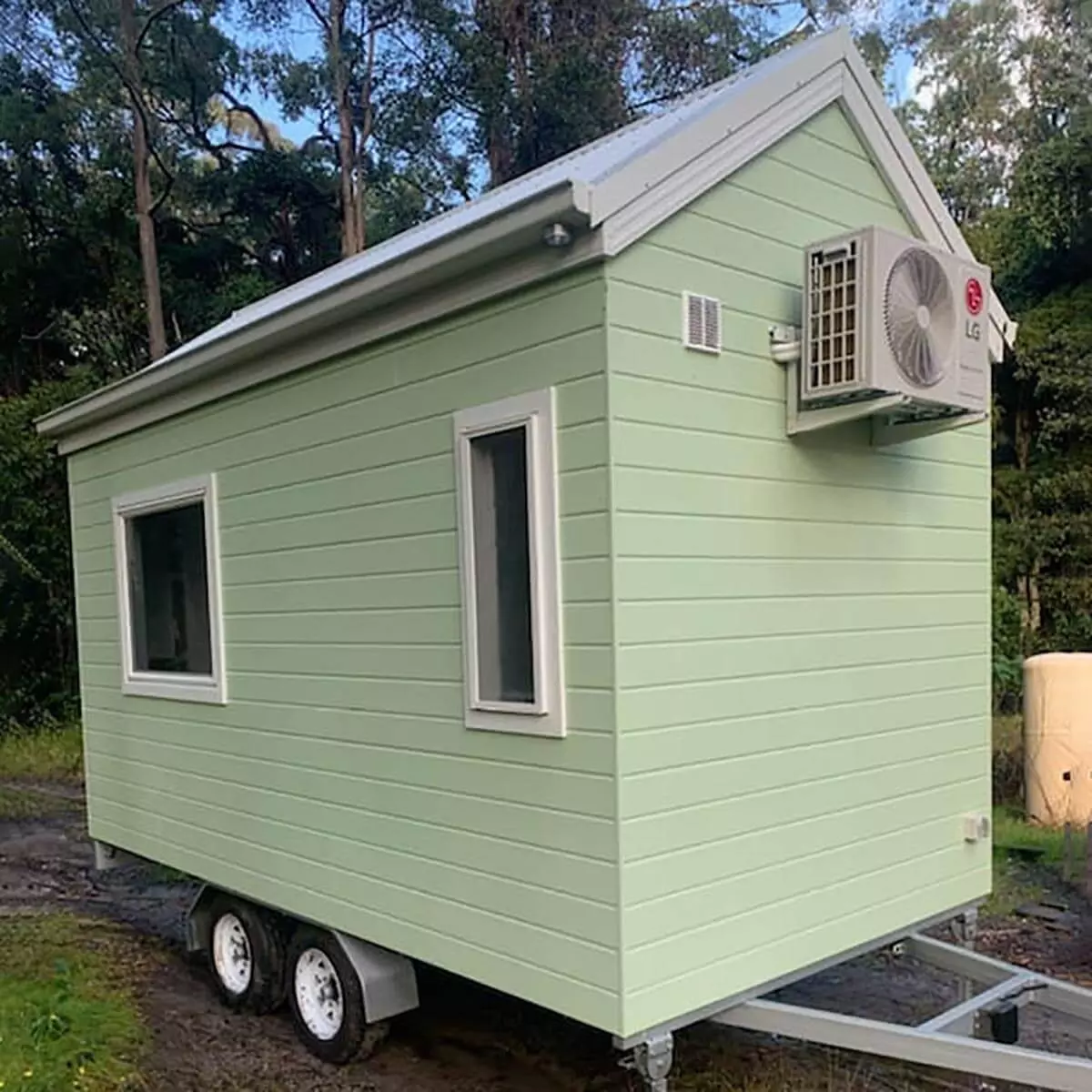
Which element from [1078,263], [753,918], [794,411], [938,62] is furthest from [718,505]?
[938,62]

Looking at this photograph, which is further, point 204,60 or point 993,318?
point 204,60

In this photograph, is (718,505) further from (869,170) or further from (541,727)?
(869,170)

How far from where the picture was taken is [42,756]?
37.3 ft

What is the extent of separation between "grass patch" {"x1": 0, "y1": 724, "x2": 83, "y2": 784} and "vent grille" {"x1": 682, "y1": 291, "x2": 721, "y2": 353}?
32.2 ft

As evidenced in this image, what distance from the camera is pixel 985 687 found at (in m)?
4.03

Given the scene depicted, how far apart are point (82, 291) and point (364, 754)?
41.2 feet

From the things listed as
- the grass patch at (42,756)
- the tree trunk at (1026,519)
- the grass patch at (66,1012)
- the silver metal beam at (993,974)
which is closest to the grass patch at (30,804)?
the grass patch at (42,756)

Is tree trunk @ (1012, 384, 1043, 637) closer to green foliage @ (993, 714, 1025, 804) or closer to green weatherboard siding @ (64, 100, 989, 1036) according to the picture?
green foliage @ (993, 714, 1025, 804)

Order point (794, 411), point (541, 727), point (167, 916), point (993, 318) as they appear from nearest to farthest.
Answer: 1. point (541, 727)
2. point (794, 411)
3. point (993, 318)
4. point (167, 916)

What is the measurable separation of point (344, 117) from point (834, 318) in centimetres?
1271

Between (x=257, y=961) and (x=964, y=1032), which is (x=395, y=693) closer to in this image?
(x=257, y=961)

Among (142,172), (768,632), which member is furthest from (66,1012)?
(142,172)

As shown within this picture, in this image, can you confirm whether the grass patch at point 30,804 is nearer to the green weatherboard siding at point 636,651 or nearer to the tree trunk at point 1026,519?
the green weatherboard siding at point 636,651

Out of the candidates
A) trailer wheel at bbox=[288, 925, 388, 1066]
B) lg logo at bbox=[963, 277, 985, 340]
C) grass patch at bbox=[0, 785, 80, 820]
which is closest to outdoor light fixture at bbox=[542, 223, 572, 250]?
lg logo at bbox=[963, 277, 985, 340]
